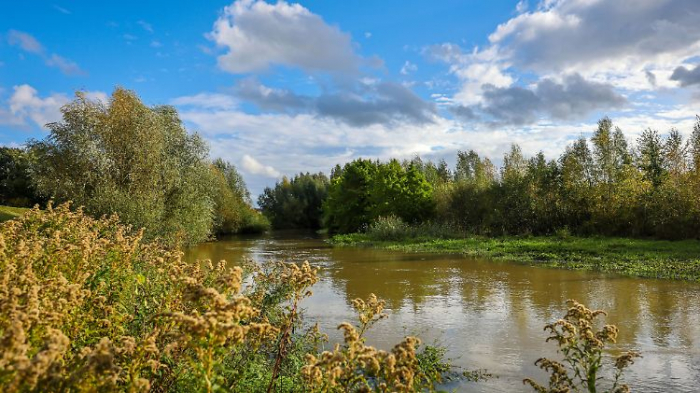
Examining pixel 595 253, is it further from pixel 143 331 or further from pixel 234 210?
pixel 234 210

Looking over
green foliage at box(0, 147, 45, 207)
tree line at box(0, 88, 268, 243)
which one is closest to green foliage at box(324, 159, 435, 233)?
tree line at box(0, 88, 268, 243)

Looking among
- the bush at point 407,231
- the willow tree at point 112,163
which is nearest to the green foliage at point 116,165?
the willow tree at point 112,163

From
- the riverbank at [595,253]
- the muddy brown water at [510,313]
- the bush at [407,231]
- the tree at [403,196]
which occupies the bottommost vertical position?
the muddy brown water at [510,313]

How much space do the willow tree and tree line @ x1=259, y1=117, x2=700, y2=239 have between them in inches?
901

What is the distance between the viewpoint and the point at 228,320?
2.50 metres

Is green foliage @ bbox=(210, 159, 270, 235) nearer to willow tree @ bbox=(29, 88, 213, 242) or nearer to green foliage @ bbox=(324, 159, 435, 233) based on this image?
green foliage @ bbox=(324, 159, 435, 233)

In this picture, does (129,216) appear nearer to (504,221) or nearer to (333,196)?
(504,221)

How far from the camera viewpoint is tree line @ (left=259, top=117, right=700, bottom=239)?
29.1 m

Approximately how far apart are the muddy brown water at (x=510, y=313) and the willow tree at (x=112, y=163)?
9992 mm

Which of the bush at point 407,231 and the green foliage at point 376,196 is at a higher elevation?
the green foliage at point 376,196

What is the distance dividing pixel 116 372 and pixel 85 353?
38 cm

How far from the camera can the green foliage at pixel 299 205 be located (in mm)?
74938

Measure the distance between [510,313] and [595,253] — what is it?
13725 mm

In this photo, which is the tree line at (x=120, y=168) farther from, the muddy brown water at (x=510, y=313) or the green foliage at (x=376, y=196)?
the green foliage at (x=376, y=196)
